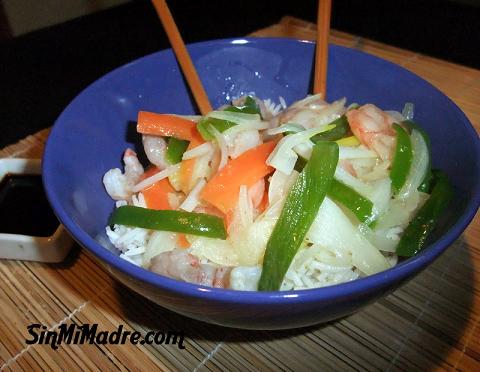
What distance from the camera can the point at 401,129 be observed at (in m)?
1.31

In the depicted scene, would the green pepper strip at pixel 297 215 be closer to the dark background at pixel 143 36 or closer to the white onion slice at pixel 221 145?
the white onion slice at pixel 221 145

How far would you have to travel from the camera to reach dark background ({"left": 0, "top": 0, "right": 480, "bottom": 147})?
108 inches

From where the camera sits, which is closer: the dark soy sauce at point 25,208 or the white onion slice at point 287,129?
the white onion slice at point 287,129

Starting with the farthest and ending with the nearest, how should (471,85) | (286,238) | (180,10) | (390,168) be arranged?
(180,10) → (471,85) → (390,168) → (286,238)

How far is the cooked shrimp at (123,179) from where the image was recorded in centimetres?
136

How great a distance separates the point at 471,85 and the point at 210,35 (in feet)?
6.46

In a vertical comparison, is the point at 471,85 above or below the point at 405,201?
above

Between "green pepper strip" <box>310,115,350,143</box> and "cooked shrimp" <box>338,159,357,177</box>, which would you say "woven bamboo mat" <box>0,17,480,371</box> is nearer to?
"cooked shrimp" <box>338,159,357,177</box>

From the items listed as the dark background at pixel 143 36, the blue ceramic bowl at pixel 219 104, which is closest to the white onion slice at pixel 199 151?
the blue ceramic bowl at pixel 219 104

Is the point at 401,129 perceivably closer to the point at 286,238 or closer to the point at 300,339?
the point at 286,238

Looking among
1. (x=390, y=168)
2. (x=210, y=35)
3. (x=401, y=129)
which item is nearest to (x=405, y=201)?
(x=390, y=168)

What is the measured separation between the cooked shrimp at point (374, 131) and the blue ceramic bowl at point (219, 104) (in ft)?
0.49

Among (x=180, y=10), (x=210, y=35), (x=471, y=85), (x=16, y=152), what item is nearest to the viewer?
(x=16, y=152)

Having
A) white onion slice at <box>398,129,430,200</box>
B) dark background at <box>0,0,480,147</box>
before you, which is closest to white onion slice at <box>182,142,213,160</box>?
white onion slice at <box>398,129,430,200</box>
